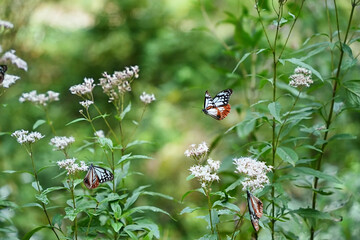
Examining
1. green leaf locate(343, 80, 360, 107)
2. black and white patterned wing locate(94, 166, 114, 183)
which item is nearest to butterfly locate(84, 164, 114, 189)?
black and white patterned wing locate(94, 166, 114, 183)

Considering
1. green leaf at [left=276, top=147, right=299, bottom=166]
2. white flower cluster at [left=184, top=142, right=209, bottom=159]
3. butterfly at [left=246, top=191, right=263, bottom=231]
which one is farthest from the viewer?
green leaf at [left=276, top=147, right=299, bottom=166]

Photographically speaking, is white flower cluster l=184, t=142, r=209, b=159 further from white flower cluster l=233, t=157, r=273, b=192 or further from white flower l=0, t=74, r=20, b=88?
white flower l=0, t=74, r=20, b=88

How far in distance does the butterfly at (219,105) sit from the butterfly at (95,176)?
→ 40 centimetres

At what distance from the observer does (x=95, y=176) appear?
4.02 feet

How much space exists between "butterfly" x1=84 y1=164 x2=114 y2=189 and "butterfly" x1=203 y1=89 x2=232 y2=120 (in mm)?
399

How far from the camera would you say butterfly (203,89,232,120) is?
50.5 inches

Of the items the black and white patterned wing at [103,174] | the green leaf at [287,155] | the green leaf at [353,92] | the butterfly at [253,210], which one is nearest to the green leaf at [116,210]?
the black and white patterned wing at [103,174]

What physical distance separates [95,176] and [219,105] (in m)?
0.48

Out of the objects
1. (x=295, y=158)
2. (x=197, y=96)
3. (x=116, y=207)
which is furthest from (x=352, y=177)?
(x=116, y=207)

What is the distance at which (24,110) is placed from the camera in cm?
352

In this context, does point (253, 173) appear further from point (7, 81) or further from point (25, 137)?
point (7, 81)

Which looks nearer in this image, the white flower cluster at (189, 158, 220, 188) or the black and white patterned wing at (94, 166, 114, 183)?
the white flower cluster at (189, 158, 220, 188)

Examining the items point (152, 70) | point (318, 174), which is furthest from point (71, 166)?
point (152, 70)

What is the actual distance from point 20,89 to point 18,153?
0.67 m
